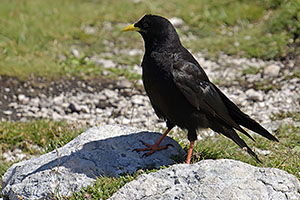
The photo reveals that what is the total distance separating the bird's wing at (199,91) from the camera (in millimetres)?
4727

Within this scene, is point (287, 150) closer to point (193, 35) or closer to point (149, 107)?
point (149, 107)

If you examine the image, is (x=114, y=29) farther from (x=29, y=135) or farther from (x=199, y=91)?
(x=199, y=91)

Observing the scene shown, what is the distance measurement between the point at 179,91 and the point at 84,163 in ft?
3.88

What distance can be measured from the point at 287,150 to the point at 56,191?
269 centimetres

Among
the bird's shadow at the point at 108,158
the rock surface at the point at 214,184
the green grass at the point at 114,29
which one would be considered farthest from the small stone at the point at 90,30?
the rock surface at the point at 214,184

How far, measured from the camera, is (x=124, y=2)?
12.0 meters

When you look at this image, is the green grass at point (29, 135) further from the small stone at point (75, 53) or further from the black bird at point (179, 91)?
the small stone at point (75, 53)

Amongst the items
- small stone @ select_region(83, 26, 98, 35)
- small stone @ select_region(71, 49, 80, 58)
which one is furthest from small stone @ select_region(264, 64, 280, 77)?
small stone @ select_region(83, 26, 98, 35)

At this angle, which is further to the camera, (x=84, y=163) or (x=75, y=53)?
(x=75, y=53)

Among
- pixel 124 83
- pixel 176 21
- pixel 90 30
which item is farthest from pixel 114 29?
pixel 124 83

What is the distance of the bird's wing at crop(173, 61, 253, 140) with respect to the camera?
473 centimetres

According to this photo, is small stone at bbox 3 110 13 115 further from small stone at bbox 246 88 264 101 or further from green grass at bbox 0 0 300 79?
small stone at bbox 246 88 264 101

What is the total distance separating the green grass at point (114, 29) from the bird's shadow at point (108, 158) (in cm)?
375

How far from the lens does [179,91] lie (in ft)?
15.4
